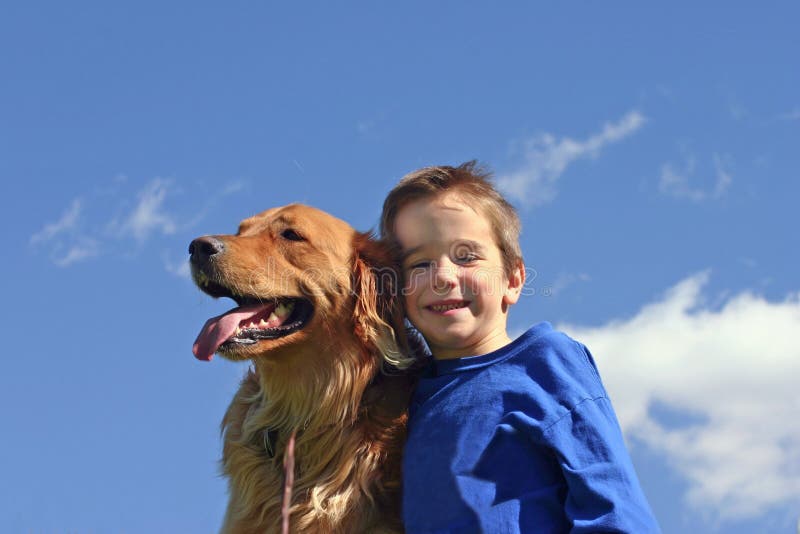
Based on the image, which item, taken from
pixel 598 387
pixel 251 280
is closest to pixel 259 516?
pixel 251 280

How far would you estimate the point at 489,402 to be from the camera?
3662mm

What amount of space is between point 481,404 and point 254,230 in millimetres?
1600

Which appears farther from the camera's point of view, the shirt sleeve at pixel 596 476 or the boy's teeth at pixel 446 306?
the boy's teeth at pixel 446 306

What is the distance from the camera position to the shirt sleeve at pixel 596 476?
3.30 m

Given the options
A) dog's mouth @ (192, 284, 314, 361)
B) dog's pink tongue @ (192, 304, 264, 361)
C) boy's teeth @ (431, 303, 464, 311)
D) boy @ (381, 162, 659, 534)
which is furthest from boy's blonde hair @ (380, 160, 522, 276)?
dog's pink tongue @ (192, 304, 264, 361)

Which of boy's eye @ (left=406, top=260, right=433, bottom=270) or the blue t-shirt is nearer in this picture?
the blue t-shirt

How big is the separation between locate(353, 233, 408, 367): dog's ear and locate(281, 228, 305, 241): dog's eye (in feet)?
0.99

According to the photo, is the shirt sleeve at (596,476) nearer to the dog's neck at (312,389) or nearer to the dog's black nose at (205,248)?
the dog's neck at (312,389)

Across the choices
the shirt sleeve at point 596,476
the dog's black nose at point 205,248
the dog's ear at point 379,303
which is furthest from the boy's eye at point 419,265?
the shirt sleeve at point 596,476

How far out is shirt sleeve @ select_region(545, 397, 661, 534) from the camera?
3.30m

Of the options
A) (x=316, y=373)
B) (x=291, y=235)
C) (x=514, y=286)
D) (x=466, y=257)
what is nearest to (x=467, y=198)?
(x=466, y=257)

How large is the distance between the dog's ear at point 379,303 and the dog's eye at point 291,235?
30cm

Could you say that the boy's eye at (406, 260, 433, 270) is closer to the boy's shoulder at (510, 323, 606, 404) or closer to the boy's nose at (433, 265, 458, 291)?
the boy's nose at (433, 265, 458, 291)

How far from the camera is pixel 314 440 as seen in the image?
167 inches
